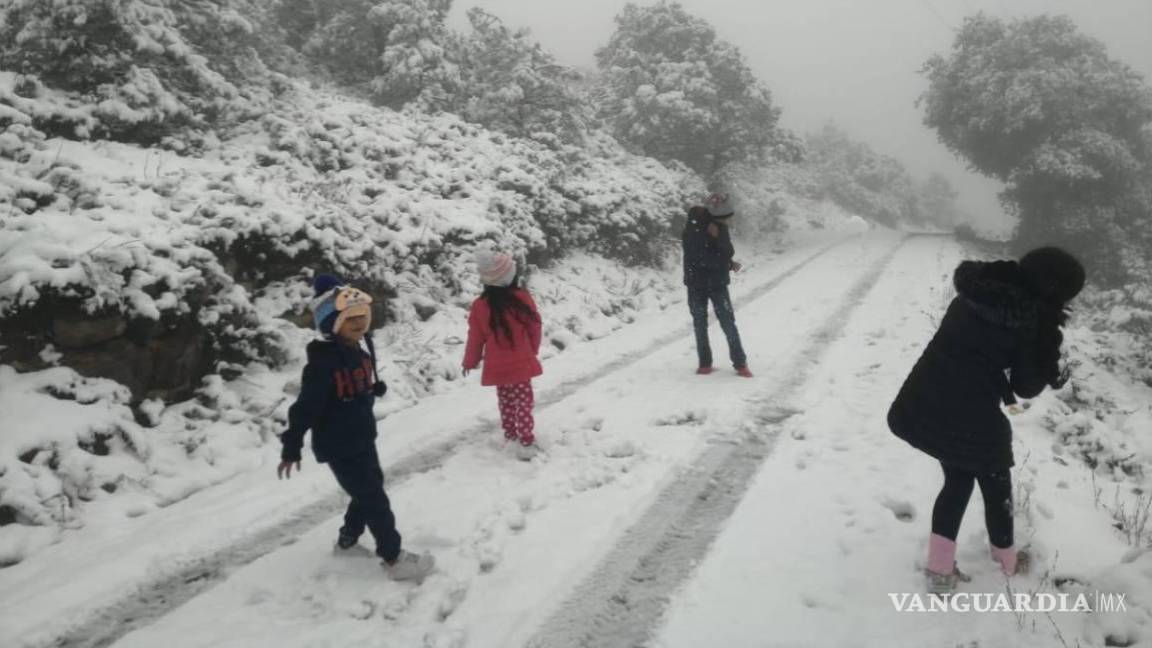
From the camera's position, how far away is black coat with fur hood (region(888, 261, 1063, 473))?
310cm

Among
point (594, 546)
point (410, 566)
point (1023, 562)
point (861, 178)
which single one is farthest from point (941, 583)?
point (861, 178)

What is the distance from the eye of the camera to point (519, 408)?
18.3ft

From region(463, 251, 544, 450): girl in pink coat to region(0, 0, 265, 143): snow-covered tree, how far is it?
6.61 m

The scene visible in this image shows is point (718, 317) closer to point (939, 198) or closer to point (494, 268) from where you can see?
point (494, 268)

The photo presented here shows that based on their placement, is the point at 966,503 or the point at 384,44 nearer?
the point at 966,503

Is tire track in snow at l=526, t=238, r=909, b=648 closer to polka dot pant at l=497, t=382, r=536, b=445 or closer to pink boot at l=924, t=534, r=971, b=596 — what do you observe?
pink boot at l=924, t=534, r=971, b=596

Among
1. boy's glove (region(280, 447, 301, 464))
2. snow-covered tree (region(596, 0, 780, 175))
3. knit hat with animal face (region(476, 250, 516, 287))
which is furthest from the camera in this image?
snow-covered tree (region(596, 0, 780, 175))

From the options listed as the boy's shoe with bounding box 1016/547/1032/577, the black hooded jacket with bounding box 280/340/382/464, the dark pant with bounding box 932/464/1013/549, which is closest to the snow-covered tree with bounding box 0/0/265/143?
the black hooded jacket with bounding box 280/340/382/464

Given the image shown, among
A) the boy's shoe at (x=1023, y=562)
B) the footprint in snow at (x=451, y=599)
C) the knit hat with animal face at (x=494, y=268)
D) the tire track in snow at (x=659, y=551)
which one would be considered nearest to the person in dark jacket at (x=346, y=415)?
the footprint in snow at (x=451, y=599)

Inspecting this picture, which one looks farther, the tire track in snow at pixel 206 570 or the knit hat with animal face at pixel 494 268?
the knit hat with animal face at pixel 494 268

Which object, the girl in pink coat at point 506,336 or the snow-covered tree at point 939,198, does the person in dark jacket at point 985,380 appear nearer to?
the girl in pink coat at point 506,336

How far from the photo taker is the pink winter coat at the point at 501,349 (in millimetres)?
5461

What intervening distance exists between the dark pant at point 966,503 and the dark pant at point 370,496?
3.21m

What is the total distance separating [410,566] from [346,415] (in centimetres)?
101
